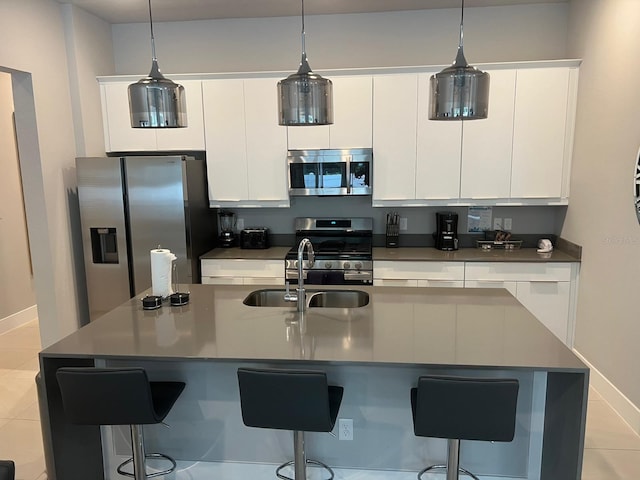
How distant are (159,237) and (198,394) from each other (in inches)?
72.7

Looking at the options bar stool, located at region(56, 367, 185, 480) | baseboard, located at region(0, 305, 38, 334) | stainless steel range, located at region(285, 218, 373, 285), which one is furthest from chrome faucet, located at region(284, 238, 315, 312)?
baseboard, located at region(0, 305, 38, 334)

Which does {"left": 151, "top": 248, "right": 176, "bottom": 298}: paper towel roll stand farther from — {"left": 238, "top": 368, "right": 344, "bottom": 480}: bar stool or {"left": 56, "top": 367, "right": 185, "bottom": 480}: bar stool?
{"left": 238, "top": 368, "right": 344, "bottom": 480}: bar stool

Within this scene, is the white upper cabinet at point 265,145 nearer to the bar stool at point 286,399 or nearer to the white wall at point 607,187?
the white wall at point 607,187

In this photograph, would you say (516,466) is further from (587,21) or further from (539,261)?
(587,21)

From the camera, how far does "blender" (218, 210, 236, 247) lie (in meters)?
4.48

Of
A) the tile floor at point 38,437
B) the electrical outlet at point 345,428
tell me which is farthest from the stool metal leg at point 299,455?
the tile floor at point 38,437

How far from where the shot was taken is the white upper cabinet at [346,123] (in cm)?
393

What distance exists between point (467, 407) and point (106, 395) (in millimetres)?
1378

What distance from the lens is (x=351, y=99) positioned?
3.94 meters

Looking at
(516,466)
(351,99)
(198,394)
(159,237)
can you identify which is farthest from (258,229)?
(516,466)

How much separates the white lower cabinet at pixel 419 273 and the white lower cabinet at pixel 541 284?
105 millimetres

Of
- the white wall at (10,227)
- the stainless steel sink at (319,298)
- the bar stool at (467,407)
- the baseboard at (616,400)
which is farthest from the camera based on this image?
the white wall at (10,227)

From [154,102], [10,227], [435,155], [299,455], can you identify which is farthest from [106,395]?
[10,227]

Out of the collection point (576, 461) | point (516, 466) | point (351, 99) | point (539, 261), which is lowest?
point (516, 466)
